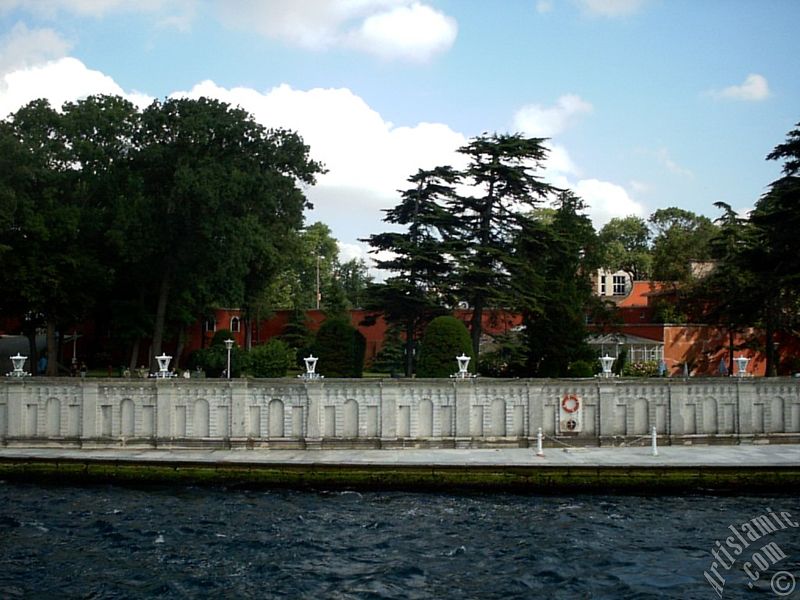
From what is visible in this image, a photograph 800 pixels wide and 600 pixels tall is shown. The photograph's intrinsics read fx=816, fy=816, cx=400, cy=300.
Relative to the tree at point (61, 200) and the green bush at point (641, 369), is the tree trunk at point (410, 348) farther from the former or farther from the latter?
the tree at point (61, 200)

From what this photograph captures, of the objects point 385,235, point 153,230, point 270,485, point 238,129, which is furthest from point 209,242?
point 270,485

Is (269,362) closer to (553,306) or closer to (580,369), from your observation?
(553,306)

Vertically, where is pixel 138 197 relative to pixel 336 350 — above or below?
above

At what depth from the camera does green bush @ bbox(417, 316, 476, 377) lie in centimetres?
3328

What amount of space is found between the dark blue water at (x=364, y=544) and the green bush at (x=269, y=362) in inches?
817

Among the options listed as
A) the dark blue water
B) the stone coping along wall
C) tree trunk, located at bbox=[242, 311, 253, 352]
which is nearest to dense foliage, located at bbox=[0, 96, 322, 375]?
tree trunk, located at bbox=[242, 311, 253, 352]

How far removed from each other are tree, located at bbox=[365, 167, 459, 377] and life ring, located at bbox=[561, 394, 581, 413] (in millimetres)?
16238

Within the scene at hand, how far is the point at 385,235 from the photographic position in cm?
4550

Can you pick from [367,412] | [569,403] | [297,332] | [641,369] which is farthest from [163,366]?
[297,332]

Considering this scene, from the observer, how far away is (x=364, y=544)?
63.3ft

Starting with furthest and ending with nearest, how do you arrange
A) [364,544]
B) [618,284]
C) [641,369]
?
[618,284] → [641,369] → [364,544]

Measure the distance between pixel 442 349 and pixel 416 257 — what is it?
10425 millimetres

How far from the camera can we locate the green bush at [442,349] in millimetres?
33281

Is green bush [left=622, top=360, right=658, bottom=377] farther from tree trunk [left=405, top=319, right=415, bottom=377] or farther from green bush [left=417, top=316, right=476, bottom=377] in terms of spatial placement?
green bush [left=417, top=316, right=476, bottom=377]
